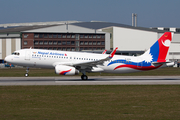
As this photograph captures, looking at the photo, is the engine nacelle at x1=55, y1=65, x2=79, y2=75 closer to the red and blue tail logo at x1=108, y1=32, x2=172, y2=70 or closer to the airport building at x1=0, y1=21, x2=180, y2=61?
the red and blue tail logo at x1=108, y1=32, x2=172, y2=70

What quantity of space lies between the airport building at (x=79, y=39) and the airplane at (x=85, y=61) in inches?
3151

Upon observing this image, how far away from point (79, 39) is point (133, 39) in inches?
1024

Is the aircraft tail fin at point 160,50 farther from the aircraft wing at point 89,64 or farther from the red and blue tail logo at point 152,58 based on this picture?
the aircraft wing at point 89,64

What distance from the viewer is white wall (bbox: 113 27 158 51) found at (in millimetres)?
125000

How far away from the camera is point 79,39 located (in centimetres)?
12912

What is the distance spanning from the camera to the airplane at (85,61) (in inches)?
1374

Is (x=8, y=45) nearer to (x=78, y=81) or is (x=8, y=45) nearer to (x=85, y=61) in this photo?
(x=85, y=61)

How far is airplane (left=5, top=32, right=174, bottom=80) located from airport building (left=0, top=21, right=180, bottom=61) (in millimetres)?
80026

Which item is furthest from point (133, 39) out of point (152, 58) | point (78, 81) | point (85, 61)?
point (78, 81)

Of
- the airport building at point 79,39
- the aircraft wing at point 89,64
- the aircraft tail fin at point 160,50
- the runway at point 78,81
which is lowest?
the runway at point 78,81
